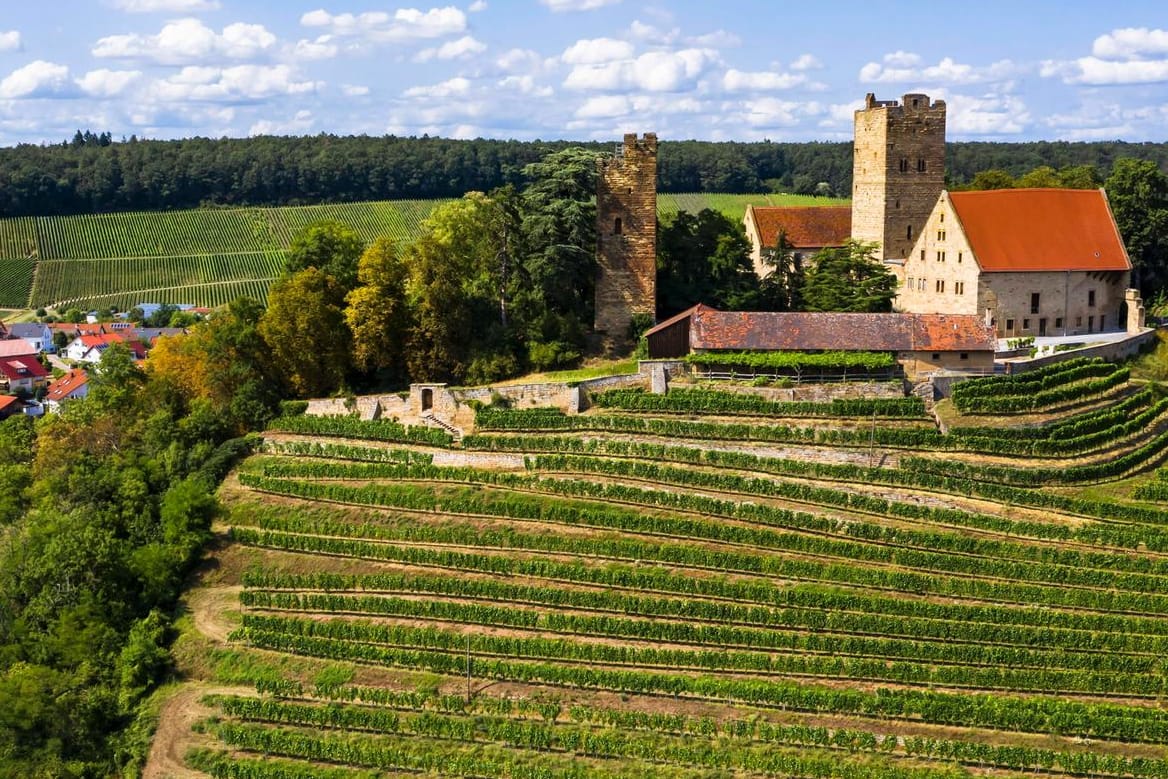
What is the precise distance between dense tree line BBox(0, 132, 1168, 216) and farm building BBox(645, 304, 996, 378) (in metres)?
68.1

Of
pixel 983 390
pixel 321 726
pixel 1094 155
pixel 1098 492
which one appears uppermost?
pixel 1094 155

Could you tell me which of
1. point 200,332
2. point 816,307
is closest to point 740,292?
point 816,307

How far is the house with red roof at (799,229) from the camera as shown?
183 feet

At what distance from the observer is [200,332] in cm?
4884

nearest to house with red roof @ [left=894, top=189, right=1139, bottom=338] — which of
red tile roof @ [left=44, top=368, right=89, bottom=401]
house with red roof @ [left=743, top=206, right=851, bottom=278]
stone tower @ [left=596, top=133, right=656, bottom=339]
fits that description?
house with red roof @ [left=743, top=206, right=851, bottom=278]

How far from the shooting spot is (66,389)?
72625mm

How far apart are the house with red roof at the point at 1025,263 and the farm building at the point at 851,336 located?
12.6 ft

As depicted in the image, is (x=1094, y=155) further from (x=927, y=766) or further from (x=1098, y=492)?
(x=927, y=766)

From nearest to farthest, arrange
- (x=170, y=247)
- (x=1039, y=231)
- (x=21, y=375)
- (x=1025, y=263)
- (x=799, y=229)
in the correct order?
1. (x=1025, y=263)
2. (x=1039, y=231)
3. (x=799, y=229)
4. (x=21, y=375)
5. (x=170, y=247)

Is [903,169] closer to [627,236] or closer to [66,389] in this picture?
[627,236]

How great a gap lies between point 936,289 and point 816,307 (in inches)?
186

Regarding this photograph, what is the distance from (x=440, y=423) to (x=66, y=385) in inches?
1496

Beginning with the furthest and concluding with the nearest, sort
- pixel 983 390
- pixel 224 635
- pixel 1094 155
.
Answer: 1. pixel 1094 155
2. pixel 983 390
3. pixel 224 635

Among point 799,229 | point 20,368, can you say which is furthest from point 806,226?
point 20,368
